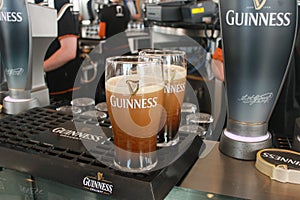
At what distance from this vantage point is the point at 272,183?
613mm

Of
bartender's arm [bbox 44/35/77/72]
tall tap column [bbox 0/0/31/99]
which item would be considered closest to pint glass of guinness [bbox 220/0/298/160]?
tall tap column [bbox 0/0/31/99]

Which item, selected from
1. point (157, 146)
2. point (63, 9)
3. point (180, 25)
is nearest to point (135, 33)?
point (180, 25)

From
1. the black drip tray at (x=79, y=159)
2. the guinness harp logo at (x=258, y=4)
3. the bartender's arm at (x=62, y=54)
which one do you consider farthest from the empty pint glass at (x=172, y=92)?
the bartender's arm at (x=62, y=54)

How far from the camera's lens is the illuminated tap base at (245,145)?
69cm

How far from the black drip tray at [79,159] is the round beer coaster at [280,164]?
13 centimetres

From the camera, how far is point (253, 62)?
644mm

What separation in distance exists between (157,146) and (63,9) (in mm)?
1461

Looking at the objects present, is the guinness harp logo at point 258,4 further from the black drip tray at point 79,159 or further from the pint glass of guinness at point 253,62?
→ the black drip tray at point 79,159

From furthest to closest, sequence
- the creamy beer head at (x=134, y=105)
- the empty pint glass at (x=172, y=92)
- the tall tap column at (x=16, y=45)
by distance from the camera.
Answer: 1. the tall tap column at (x=16, y=45)
2. the empty pint glass at (x=172, y=92)
3. the creamy beer head at (x=134, y=105)

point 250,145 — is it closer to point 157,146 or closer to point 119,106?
point 157,146

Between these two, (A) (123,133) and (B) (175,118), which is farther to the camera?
(B) (175,118)

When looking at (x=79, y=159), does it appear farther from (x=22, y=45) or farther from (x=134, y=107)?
(x=22, y=45)

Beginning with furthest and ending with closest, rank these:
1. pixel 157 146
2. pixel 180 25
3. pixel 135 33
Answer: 1. pixel 135 33
2. pixel 180 25
3. pixel 157 146

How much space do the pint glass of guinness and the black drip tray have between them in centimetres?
11
